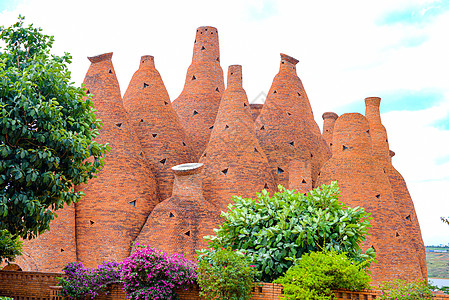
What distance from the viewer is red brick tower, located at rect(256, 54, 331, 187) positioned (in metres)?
25.5

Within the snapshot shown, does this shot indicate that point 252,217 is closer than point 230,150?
Yes

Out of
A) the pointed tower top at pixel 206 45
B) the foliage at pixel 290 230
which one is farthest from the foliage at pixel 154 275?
the pointed tower top at pixel 206 45

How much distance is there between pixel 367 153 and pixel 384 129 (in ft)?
16.9

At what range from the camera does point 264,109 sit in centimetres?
2780

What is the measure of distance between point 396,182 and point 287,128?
23.2 ft

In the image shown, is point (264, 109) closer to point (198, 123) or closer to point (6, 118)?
point (198, 123)

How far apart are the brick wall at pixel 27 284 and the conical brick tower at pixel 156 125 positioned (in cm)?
996

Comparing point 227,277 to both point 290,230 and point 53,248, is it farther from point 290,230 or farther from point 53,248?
point 53,248

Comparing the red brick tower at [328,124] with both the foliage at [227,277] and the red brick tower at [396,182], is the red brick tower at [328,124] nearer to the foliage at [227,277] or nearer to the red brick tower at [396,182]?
the red brick tower at [396,182]

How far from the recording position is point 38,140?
32.3ft

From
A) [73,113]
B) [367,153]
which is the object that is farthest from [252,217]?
[367,153]

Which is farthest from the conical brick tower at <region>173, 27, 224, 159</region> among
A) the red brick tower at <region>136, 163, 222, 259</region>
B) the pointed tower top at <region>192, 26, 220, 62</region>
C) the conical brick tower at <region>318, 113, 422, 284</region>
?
the conical brick tower at <region>318, 113, 422, 284</region>

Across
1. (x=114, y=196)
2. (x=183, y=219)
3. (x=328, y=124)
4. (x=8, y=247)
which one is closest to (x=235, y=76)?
(x=183, y=219)

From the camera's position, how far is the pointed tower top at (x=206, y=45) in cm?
3031
